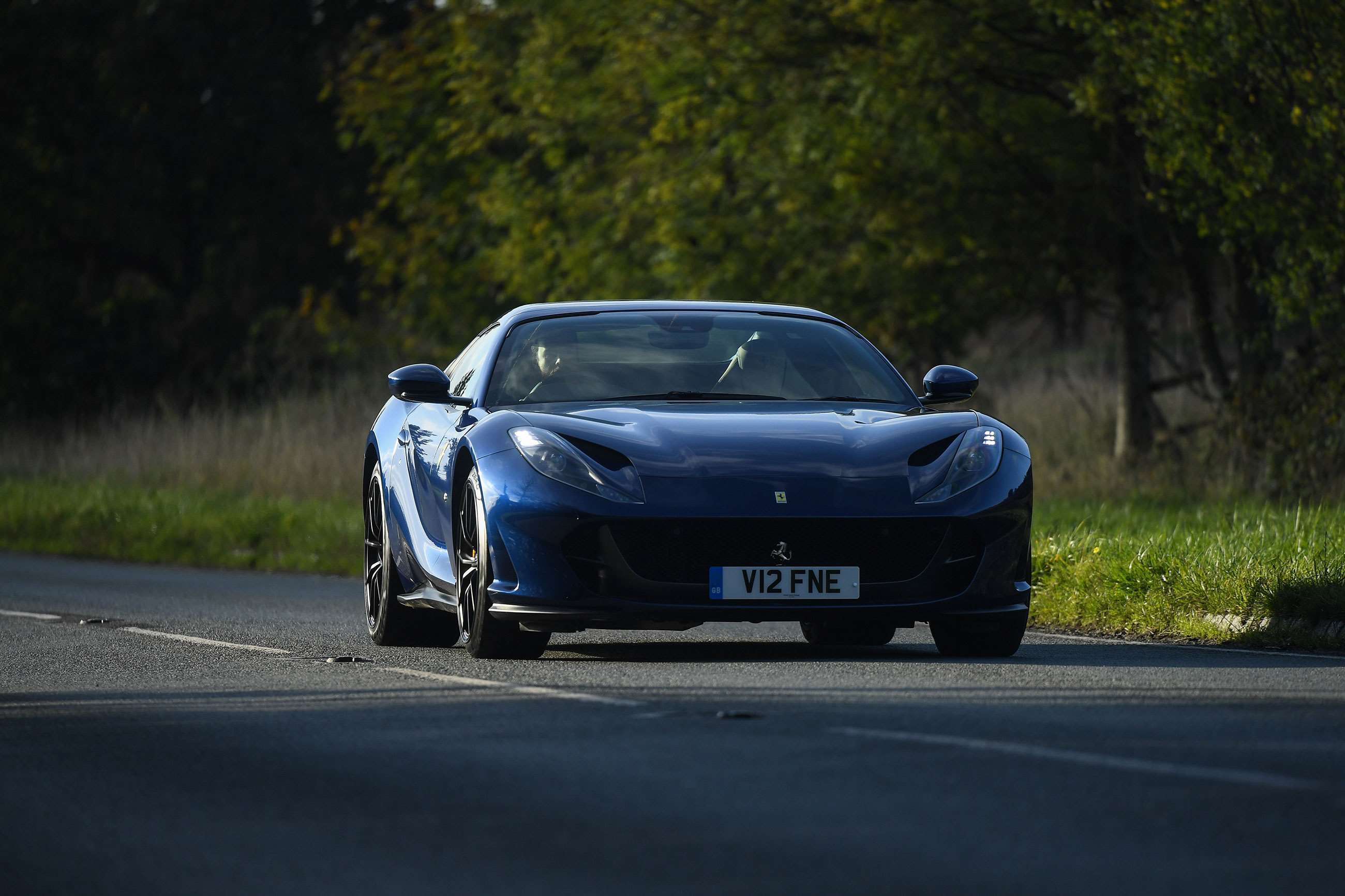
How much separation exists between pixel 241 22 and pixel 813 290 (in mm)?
27272

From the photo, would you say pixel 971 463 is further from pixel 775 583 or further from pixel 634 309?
pixel 634 309

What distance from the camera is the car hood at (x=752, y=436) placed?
29.9 ft

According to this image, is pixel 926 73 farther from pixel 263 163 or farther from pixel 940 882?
pixel 263 163

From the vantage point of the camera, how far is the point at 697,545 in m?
9.09

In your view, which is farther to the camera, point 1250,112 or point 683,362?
point 1250,112

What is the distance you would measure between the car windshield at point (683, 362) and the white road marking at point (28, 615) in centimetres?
456

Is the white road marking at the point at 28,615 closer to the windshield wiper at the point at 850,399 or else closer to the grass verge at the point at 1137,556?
the windshield wiper at the point at 850,399

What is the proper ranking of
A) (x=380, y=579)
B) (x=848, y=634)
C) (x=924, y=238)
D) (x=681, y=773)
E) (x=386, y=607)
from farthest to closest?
(x=924, y=238), (x=380, y=579), (x=386, y=607), (x=848, y=634), (x=681, y=773)

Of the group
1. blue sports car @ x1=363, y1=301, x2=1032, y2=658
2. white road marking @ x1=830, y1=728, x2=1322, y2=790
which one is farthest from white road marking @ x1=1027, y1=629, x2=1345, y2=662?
white road marking @ x1=830, y1=728, x2=1322, y2=790

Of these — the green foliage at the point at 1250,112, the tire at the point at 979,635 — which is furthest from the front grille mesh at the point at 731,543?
the green foliage at the point at 1250,112

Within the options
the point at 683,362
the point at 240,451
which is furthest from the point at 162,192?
the point at 683,362

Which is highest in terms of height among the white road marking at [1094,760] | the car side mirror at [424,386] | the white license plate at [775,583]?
the car side mirror at [424,386]

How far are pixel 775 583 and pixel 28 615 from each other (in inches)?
259

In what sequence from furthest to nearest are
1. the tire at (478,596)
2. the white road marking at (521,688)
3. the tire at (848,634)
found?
the tire at (848,634), the tire at (478,596), the white road marking at (521,688)
